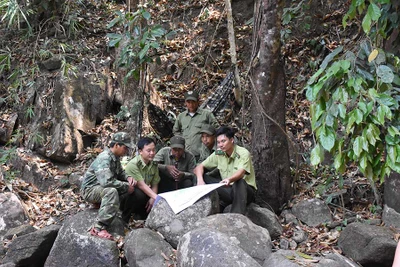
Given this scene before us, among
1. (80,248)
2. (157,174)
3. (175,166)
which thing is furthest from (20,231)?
(175,166)

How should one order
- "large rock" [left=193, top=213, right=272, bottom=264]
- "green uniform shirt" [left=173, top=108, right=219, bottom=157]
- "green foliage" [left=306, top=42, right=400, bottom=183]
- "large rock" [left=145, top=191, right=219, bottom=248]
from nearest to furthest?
"green foliage" [left=306, top=42, right=400, bottom=183] → "large rock" [left=193, top=213, right=272, bottom=264] → "large rock" [left=145, top=191, right=219, bottom=248] → "green uniform shirt" [left=173, top=108, right=219, bottom=157]

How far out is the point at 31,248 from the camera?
5359 millimetres

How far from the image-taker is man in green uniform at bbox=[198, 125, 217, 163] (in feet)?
21.0

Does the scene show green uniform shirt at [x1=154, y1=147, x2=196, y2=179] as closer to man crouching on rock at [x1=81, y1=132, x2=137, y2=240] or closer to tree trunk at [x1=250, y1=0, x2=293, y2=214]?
man crouching on rock at [x1=81, y1=132, x2=137, y2=240]

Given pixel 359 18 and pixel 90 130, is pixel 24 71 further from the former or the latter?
pixel 359 18

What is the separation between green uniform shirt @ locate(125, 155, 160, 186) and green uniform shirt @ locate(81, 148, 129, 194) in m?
0.17

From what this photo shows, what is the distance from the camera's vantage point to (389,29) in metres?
4.62

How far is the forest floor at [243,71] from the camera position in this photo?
6.04 meters

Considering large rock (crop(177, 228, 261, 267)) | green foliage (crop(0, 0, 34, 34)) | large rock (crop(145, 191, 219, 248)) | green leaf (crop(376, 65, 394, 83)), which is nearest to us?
green leaf (crop(376, 65, 394, 83))

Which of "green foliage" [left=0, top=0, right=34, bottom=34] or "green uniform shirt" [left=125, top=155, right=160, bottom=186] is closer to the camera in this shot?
"green uniform shirt" [left=125, top=155, right=160, bottom=186]

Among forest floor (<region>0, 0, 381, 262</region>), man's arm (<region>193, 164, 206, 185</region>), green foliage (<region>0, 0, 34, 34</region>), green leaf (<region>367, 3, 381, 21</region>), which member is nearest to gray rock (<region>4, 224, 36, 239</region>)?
forest floor (<region>0, 0, 381, 262</region>)

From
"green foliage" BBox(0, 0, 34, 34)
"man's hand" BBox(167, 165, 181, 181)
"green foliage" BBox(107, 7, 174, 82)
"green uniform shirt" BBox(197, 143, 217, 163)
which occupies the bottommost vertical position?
"man's hand" BBox(167, 165, 181, 181)

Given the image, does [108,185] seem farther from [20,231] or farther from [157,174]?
[20,231]

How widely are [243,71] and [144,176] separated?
3724 millimetres
